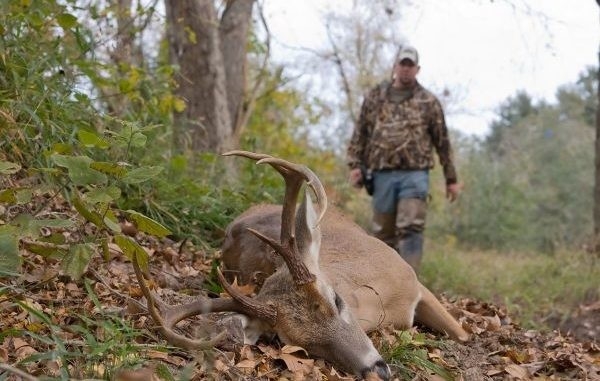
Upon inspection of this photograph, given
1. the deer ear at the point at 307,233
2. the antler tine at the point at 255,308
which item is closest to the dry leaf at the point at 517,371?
the deer ear at the point at 307,233

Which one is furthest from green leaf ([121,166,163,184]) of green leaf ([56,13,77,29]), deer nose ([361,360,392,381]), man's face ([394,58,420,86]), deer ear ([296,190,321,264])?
man's face ([394,58,420,86])

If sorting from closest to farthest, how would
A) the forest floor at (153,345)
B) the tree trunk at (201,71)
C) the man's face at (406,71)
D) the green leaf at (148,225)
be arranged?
the forest floor at (153,345)
the green leaf at (148,225)
the man's face at (406,71)
the tree trunk at (201,71)

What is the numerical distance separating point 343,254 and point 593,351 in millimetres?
1801

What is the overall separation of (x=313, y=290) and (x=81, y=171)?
4.14 feet

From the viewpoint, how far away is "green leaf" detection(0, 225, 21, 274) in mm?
3711

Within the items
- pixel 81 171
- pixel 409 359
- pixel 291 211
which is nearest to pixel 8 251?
pixel 81 171

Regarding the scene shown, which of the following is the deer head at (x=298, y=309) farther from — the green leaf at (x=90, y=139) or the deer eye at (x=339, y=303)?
the green leaf at (x=90, y=139)

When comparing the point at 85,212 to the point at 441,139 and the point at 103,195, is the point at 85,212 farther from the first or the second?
the point at 441,139

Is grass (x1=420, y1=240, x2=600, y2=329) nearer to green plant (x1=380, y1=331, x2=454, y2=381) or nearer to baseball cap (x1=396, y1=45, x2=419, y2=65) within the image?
baseball cap (x1=396, y1=45, x2=419, y2=65)

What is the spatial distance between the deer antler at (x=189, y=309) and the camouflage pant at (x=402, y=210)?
4377 mm

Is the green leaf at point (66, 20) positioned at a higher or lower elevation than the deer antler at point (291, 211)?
higher

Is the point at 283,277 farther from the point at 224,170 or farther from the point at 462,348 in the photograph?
the point at 224,170

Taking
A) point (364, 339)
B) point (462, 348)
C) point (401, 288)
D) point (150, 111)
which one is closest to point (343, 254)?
point (401, 288)

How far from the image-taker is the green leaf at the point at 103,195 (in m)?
3.82
